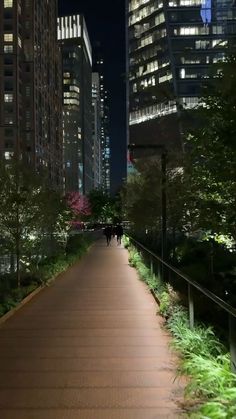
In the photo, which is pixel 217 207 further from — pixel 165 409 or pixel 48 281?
pixel 48 281

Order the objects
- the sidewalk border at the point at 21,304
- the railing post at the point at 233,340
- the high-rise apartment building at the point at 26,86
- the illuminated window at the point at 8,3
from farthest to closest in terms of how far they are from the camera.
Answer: the illuminated window at the point at 8,3
the high-rise apartment building at the point at 26,86
the sidewalk border at the point at 21,304
the railing post at the point at 233,340

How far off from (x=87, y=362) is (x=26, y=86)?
14009 cm

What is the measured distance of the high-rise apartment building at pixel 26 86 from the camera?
133 m

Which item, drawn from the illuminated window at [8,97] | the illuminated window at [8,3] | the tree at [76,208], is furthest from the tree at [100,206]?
the illuminated window at [8,3]

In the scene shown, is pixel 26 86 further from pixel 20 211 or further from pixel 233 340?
pixel 233 340

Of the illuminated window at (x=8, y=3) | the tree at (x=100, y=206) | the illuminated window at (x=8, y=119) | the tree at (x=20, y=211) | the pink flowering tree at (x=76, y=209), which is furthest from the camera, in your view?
the illuminated window at (x=8, y=3)

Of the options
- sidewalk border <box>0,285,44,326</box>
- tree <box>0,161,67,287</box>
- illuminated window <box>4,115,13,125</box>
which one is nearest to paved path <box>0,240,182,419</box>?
sidewalk border <box>0,285,44,326</box>

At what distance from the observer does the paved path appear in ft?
A: 17.3

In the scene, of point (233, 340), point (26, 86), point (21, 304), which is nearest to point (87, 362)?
point (233, 340)

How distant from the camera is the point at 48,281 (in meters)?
17.0

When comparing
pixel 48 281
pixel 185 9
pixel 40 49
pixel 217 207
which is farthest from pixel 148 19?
pixel 217 207

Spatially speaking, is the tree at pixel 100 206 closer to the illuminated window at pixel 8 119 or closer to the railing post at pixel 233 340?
the illuminated window at pixel 8 119

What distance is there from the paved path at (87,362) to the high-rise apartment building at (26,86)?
11324 centimetres

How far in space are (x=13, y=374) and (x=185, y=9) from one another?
9942 centimetres
